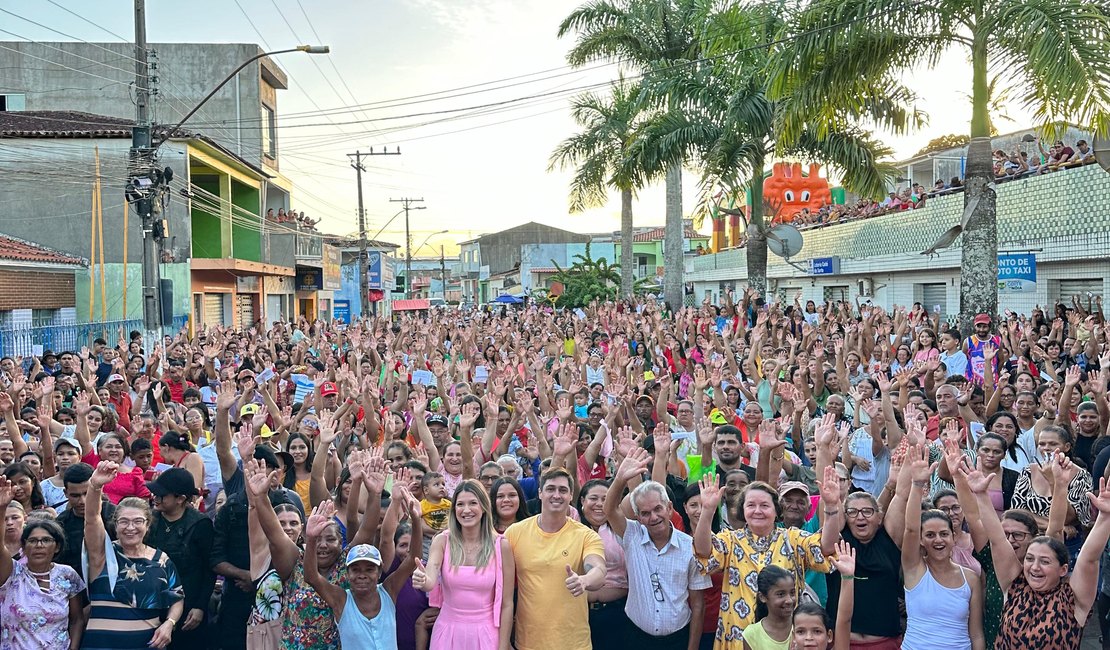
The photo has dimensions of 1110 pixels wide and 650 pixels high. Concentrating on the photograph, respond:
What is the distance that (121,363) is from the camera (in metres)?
12.2

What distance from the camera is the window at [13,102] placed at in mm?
34781

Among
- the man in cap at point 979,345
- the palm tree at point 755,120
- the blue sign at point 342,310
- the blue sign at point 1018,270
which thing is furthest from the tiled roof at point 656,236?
the man in cap at point 979,345

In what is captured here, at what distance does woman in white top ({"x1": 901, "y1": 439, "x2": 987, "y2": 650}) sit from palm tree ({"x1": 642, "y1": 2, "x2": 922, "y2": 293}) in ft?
34.4

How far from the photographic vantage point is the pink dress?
462 centimetres

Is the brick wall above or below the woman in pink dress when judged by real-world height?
above

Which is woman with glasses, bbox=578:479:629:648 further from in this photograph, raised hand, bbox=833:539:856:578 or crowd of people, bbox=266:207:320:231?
crowd of people, bbox=266:207:320:231

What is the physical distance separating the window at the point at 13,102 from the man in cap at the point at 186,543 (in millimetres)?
34580

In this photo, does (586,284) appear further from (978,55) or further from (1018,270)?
(978,55)

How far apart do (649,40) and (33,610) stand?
23861 mm

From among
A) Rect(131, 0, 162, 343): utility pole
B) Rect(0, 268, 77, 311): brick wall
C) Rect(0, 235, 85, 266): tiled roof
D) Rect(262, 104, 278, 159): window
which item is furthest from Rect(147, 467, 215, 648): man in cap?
Rect(262, 104, 278, 159): window

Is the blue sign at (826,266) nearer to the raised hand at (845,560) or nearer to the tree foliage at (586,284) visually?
the tree foliage at (586,284)

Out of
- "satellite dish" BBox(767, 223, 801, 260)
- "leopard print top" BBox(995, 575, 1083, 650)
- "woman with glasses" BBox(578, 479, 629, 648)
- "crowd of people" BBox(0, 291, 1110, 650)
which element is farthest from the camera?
"satellite dish" BBox(767, 223, 801, 260)

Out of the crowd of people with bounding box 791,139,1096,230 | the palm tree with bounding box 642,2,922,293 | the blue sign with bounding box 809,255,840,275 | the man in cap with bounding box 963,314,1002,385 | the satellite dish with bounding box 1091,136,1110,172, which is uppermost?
the palm tree with bounding box 642,2,922,293

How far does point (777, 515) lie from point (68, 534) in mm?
3826
